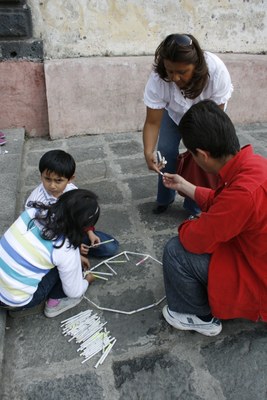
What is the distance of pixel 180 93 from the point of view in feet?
7.58

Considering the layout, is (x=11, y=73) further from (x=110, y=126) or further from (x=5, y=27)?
(x=110, y=126)

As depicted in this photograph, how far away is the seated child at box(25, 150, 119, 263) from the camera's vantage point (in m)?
2.18

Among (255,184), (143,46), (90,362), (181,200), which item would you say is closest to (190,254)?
(255,184)

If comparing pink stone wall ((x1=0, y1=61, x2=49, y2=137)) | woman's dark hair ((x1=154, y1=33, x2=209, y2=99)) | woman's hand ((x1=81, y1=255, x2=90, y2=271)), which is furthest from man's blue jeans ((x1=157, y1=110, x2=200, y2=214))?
pink stone wall ((x1=0, y1=61, x2=49, y2=137))

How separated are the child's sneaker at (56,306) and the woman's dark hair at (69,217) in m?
0.37

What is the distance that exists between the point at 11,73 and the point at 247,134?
108 inches

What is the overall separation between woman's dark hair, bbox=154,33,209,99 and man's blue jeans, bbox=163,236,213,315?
3.10 feet

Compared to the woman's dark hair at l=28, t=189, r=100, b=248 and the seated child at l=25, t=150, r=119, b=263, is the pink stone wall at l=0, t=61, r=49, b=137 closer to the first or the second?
the seated child at l=25, t=150, r=119, b=263

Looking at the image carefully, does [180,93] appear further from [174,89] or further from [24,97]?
[24,97]

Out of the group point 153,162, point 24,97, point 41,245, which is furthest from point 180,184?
point 24,97

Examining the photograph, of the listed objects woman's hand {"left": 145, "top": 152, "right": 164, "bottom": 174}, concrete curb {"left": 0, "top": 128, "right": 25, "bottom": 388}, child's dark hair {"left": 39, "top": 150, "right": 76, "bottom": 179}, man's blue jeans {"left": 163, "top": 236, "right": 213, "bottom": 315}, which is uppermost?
child's dark hair {"left": 39, "top": 150, "right": 76, "bottom": 179}

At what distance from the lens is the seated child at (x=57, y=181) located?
2.18 meters

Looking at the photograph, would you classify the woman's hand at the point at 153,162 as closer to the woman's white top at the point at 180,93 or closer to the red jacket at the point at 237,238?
the woman's white top at the point at 180,93

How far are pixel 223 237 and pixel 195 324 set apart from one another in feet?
1.80
